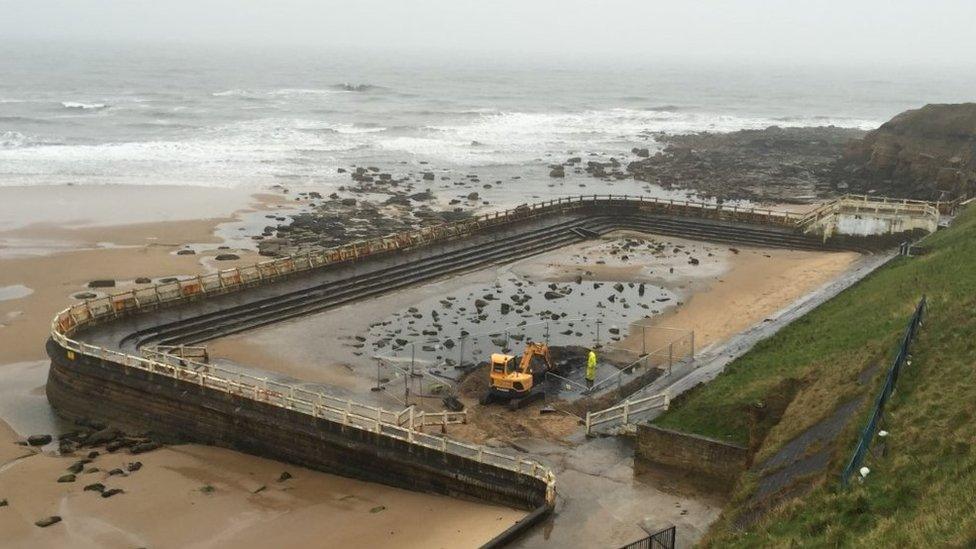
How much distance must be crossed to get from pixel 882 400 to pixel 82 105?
350 feet

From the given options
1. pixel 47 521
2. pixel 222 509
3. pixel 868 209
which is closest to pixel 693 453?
pixel 222 509

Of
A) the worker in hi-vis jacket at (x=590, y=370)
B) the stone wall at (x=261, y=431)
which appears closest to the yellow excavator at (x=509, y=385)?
the worker in hi-vis jacket at (x=590, y=370)

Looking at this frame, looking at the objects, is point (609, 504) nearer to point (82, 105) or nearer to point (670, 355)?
point (670, 355)

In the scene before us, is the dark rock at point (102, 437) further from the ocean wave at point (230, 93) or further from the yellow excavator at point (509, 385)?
the ocean wave at point (230, 93)

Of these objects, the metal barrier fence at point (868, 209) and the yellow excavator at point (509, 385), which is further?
the metal barrier fence at point (868, 209)

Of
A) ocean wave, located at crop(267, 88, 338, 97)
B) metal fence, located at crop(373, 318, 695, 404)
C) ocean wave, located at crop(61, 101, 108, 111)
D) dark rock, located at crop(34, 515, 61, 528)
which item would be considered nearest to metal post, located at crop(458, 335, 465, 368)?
metal fence, located at crop(373, 318, 695, 404)

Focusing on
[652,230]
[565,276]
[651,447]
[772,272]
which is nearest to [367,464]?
[651,447]

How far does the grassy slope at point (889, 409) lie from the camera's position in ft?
40.8

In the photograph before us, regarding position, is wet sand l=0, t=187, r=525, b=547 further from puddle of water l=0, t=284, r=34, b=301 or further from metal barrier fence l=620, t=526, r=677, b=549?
puddle of water l=0, t=284, r=34, b=301

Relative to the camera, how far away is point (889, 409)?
16.1 meters

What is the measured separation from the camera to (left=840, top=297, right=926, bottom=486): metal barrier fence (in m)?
14.1

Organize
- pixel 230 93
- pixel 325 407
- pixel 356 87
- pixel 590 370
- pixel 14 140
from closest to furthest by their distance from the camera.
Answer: pixel 325 407, pixel 590 370, pixel 14 140, pixel 230 93, pixel 356 87

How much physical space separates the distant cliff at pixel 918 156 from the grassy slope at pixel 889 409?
92.4 ft

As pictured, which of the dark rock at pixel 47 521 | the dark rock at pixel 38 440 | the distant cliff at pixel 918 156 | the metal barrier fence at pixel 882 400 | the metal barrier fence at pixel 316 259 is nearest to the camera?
the metal barrier fence at pixel 882 400
